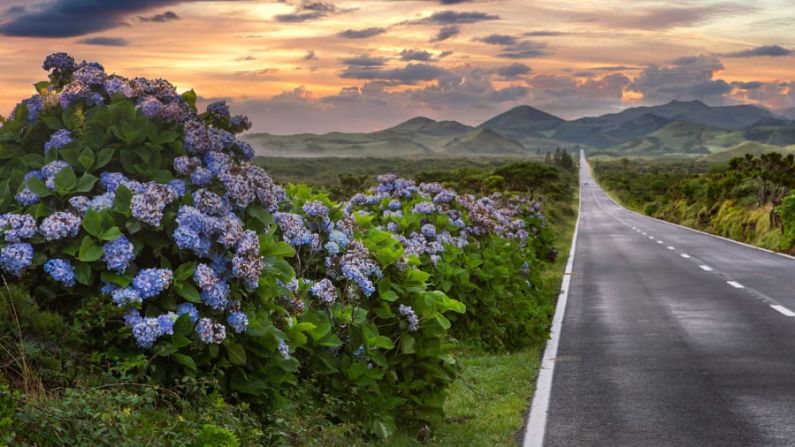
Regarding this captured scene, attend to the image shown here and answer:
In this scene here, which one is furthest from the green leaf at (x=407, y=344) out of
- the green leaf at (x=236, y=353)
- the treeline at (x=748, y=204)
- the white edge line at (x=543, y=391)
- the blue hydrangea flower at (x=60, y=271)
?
the treeline at (x=748, y=204)

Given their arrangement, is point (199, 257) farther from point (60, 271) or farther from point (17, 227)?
point (17, 227)

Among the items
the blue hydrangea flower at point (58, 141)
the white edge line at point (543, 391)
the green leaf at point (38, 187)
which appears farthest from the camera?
the white edge line at point (543, 391)

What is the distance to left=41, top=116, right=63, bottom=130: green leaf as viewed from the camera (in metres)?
6.30

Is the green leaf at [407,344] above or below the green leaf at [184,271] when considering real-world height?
below

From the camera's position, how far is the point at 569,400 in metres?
9.72

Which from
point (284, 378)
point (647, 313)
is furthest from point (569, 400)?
point (647, 313)

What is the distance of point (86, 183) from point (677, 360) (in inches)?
329

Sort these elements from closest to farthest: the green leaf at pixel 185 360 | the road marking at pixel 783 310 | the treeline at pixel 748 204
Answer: the green leaf at pixel 185 360 → the road marking at pixel 783 310 → the treeline at pixel 748 204

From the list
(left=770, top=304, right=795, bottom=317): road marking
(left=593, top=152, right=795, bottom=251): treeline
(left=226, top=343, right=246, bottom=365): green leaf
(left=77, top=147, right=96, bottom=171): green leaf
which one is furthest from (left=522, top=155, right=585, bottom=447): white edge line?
(left=593, top=152, right=795, bottom=251): treeline

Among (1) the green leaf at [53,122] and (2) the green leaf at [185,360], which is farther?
(1) the green leaf at [53,122]

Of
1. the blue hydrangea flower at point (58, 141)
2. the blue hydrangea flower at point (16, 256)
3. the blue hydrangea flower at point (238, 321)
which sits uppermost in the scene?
the blue hydrangea flower at point (58, 141)

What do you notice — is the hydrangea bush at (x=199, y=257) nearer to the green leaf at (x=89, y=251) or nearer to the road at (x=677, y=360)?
the green leaf at (x=89, y=251)

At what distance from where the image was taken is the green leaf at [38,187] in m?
5.70

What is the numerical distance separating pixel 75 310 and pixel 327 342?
1892 millimetres
